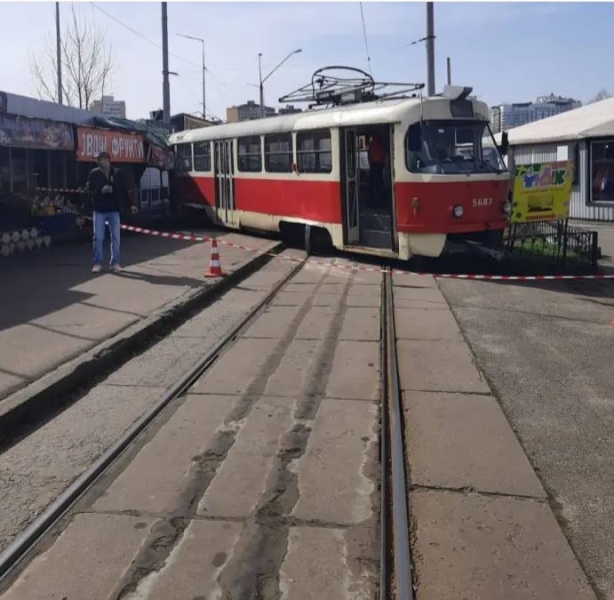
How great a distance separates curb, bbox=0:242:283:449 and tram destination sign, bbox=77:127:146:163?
7.36 meters

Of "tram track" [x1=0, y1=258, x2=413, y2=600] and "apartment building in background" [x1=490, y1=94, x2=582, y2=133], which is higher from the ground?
"apartment building in background" [x1=490, y1=94, x2=582, y2=133]

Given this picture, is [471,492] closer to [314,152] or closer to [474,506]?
[474,506]

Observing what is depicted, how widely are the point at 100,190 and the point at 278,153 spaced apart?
5105 millimetres

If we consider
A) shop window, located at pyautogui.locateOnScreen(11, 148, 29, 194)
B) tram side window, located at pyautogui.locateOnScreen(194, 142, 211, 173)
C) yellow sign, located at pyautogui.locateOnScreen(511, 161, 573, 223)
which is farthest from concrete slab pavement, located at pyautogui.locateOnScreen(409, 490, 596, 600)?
tram side window, located at pyautogui.locateOnScreen(194, 142, 211, 173)

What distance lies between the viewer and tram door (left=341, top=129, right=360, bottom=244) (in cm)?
1410

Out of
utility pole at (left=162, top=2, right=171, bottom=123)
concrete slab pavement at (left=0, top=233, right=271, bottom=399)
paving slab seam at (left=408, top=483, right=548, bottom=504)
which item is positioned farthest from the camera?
utility pole at (left=162, top=2, right=171, bottom=123)

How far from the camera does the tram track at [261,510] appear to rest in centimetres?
356

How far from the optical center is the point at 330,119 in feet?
47.2

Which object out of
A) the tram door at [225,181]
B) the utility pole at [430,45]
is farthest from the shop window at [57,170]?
the utility pole at [430,45]

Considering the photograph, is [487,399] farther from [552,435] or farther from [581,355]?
[581,355]

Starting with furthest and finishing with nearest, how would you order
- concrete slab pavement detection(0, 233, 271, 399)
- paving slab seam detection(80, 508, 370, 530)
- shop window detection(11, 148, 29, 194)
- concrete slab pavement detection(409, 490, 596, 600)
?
shop window detection(11, 148, 29, 194)
concrete slab pavement detection(0, 233, 271, 399)
paving slab seam detection(80, 508, 370, 530)
concrete slab pavement detection(409, 490, 596, 600)

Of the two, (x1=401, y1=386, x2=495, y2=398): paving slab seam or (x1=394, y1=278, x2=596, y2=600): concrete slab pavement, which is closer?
A: (x1=394, y1=278, x2=596, y2=600): concrete slab pavement

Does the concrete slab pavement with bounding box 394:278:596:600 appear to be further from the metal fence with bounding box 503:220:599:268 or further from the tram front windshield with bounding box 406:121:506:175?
the metal fence with bounding box 503:220:599:268

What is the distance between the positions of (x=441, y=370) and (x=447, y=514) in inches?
120
